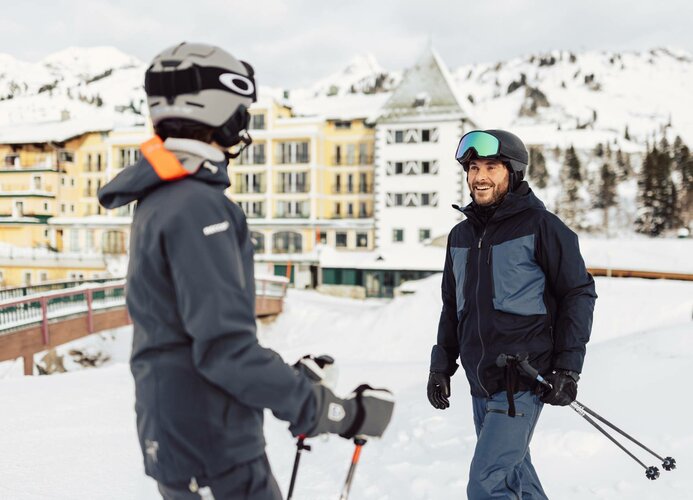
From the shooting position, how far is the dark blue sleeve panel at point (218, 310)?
59.0 inches

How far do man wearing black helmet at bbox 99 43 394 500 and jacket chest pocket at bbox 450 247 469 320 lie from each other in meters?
1.65

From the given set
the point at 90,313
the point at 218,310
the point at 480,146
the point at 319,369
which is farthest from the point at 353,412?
the point at 90,313

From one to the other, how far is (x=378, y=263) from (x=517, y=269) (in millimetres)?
30239

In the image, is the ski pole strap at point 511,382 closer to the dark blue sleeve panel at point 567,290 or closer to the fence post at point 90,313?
the dark blue sleeve panel at point 567,290

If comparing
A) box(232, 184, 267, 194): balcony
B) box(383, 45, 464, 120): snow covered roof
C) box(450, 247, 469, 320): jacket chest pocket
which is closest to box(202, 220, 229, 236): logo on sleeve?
box(450, 247, 469, 320): jacket chest pocket

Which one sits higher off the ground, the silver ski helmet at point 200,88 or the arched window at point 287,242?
the silver ski helmet at point 200,88

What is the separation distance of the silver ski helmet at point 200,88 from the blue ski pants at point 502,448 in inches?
84.9

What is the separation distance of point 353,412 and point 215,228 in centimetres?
76

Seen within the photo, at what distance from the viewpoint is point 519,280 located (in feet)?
10.0

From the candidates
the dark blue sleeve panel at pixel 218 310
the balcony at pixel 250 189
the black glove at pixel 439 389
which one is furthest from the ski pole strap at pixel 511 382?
the balcony at pixel 250 189

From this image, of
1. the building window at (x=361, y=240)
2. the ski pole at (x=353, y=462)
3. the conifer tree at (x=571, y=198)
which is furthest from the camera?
the conifer tree at (x=571, y=198)

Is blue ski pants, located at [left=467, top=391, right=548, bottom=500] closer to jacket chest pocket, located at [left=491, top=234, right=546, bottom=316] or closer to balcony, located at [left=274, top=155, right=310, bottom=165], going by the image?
jacket chest pocket, located at [left=491, top=234, right=546, bottom=316]

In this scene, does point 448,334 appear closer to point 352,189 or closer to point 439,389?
point 439,389

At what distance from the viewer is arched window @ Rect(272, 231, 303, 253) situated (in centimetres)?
3900
